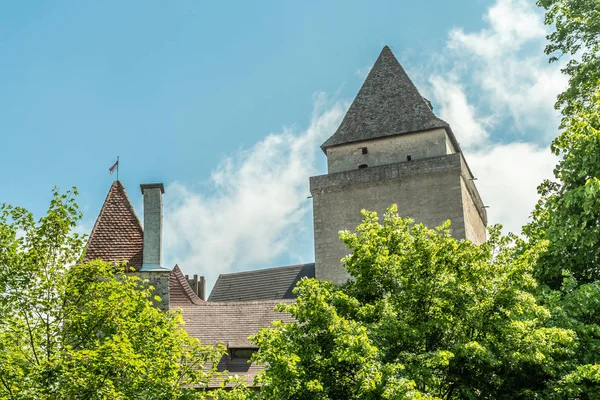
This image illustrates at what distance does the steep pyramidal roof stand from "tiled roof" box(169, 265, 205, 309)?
33.3ft

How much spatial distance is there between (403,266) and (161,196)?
31.7 feet

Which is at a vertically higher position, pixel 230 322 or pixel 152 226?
pixel 152 226

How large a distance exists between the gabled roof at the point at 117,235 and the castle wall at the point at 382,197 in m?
12.1

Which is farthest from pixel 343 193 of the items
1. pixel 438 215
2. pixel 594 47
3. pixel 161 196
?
pixel 594 47

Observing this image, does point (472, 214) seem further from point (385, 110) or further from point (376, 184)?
point (385, 110)

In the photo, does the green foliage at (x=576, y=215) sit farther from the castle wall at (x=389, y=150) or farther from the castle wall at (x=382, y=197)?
the castle wall at (x=389, y=150)

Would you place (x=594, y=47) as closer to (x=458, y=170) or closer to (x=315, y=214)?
(x=458, y=170)

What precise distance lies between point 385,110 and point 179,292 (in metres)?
13.0

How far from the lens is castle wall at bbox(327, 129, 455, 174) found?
119ft

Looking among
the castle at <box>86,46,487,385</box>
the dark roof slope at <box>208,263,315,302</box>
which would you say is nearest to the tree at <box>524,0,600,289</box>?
the castle at <box>86,46,487,385</box>

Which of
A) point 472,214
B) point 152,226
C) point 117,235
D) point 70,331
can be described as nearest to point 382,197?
point 472,214

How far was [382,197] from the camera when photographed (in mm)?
35688

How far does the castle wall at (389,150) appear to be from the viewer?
36156 mm

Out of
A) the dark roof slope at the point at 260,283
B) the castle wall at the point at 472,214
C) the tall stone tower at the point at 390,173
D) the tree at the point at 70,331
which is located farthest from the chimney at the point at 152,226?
the castle wall at the point at 472,214
